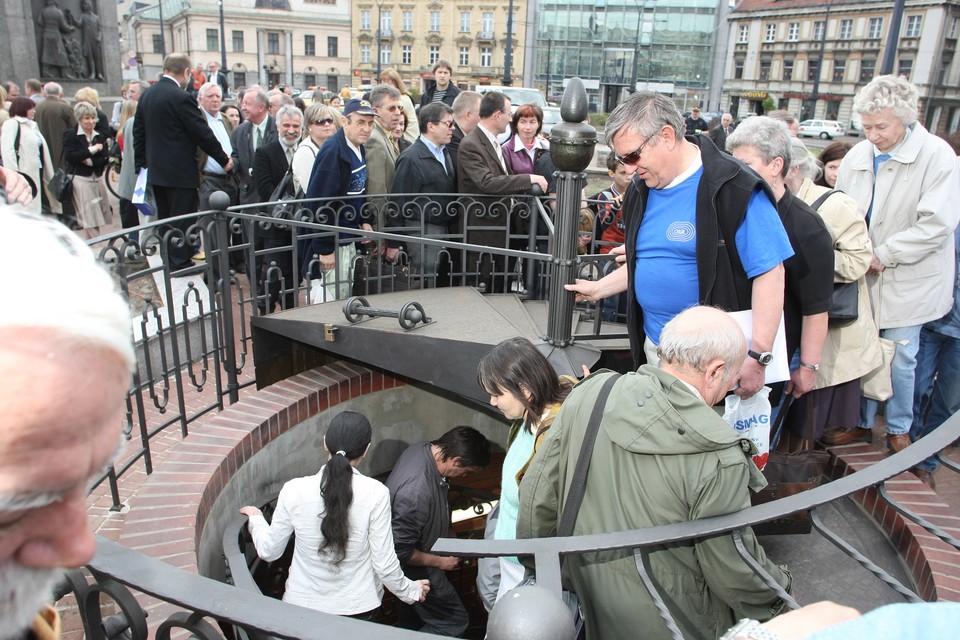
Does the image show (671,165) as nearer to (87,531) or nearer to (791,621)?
(791,621)

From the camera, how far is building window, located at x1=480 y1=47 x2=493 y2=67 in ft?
270

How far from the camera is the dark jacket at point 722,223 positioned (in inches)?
111

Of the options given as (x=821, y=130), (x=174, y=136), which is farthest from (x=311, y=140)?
(x=821, y=130)

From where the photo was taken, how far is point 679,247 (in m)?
2.96

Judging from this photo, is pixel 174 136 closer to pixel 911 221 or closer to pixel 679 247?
pixel 679 247

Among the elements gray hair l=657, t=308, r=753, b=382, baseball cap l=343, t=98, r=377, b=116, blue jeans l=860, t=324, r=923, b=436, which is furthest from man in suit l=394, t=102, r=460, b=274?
gray hair l=657, t=308, r=753, b=382

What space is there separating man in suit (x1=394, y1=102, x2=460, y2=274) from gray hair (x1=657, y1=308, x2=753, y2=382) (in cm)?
335

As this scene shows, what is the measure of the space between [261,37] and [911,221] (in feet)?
272

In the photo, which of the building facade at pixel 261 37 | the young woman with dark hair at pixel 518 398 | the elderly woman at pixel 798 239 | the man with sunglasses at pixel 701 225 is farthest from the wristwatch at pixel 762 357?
the building facade at pixel 261 37

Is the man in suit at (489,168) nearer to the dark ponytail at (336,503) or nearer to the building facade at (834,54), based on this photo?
the dark ponytail at (336,503)

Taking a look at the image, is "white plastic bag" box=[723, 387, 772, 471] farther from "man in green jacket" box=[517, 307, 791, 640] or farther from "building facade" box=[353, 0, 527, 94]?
"building facade" box=[353, 0, 527, 94]

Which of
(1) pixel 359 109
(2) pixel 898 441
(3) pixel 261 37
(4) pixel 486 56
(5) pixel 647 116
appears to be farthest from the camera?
(4) pixel 486 56

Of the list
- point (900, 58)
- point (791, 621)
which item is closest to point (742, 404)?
point (791, 621)

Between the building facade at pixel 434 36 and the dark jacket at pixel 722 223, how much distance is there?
8149 centimetres
